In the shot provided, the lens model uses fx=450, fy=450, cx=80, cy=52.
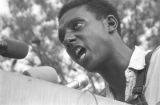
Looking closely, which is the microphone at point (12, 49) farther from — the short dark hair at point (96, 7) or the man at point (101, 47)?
the short dark hair at point (96, 7)

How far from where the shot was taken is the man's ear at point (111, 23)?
2.04 meters

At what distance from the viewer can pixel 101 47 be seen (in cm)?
191

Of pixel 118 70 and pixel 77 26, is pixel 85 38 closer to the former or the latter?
pixel 77 26

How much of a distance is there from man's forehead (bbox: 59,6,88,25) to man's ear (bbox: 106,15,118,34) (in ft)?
0.39

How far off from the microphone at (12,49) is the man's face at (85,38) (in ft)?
1.21

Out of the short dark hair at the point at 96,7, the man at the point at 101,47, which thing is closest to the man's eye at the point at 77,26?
the man at the point at 101,47

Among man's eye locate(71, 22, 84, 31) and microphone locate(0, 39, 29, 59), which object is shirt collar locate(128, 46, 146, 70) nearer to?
man's eye locate(71, 22, 84, 31)

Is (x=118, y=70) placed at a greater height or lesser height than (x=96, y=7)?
lesser

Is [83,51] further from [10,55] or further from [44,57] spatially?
A: [44,57]

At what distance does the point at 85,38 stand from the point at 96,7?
0.93 ft

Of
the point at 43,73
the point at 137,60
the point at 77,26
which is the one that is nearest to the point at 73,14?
the point at 77,26

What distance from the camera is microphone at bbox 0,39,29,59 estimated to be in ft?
4.86

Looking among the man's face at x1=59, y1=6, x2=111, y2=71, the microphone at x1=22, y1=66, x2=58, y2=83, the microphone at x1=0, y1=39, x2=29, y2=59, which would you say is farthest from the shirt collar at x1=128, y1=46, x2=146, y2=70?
the microphone at x1=0, y1=39, x2=29, y2=59

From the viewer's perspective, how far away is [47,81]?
143 cm
